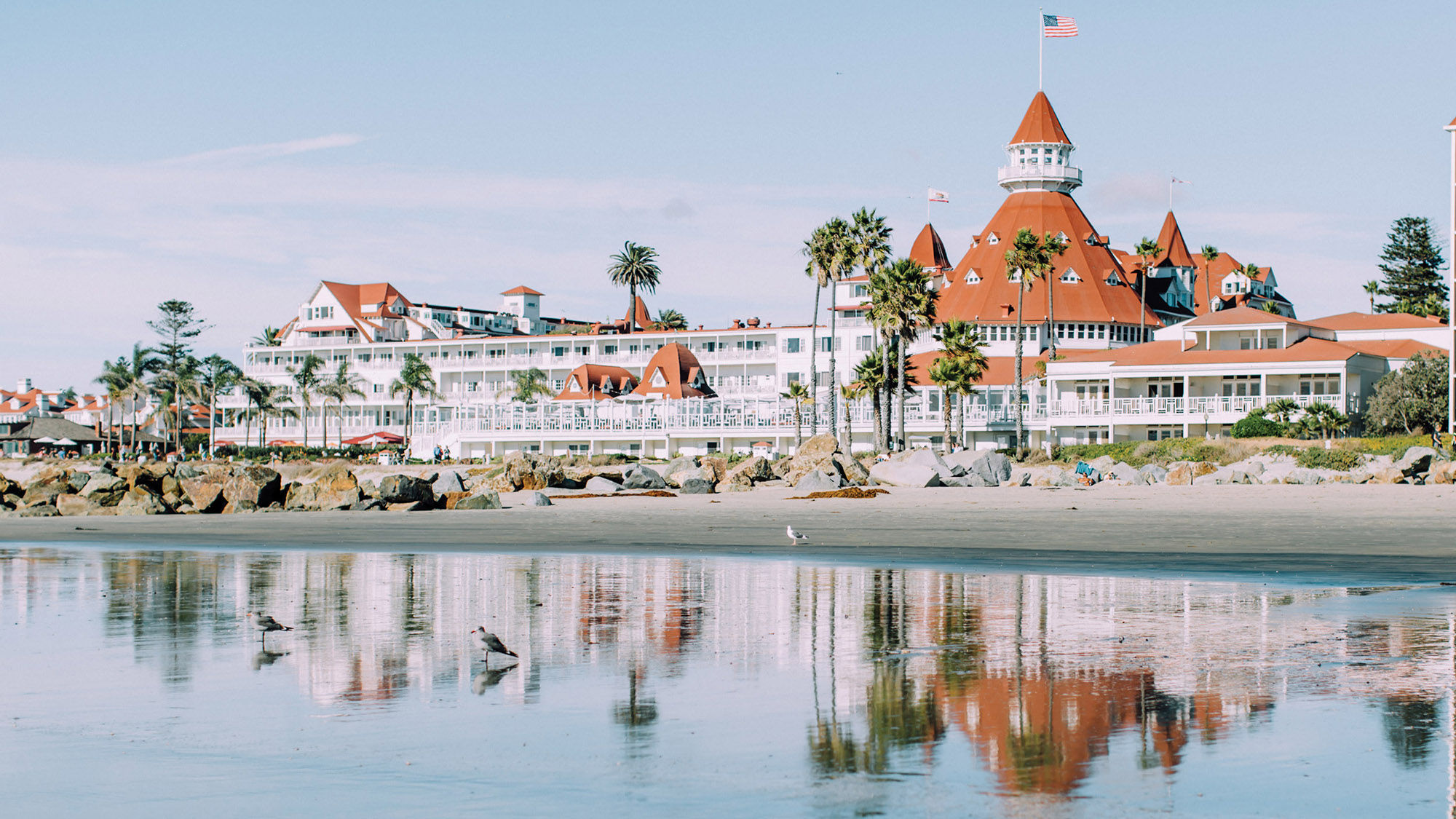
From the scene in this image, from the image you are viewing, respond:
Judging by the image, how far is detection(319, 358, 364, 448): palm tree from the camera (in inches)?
4646

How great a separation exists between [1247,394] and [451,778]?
6878cm

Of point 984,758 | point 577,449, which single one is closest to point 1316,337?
point 577,449

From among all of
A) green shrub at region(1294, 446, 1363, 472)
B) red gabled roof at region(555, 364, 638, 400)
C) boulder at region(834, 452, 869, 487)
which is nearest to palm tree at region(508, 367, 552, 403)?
red gabled roof at region(555, 364, 638, 400)

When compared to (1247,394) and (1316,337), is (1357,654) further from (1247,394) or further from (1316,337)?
(1316,337)

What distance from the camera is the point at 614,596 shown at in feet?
48.4

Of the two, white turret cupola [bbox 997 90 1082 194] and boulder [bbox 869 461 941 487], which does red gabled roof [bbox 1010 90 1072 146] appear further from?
boulder [bbox 869 461 941 487]

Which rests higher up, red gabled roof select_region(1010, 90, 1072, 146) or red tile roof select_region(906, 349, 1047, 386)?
red gabled roof select_region(1010, 90, 1072, 146)

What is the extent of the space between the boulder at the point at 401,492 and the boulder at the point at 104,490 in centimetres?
480

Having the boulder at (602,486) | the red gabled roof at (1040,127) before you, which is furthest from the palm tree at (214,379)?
the boulder at (602,486)

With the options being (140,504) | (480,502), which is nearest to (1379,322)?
(480,502)

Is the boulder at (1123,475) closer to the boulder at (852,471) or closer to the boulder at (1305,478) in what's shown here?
the boulder at (1305,478)

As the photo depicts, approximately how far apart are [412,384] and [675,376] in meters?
27.4

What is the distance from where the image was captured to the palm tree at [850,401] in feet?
255

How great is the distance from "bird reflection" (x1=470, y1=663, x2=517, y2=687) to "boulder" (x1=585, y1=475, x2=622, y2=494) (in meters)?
34.2
